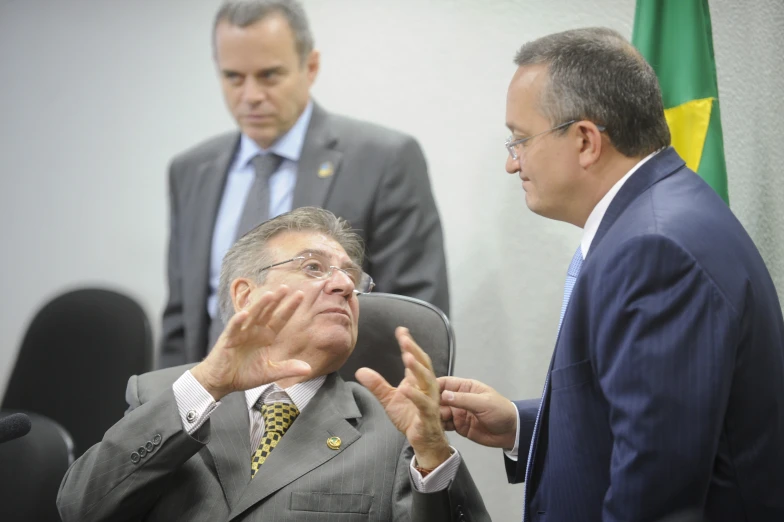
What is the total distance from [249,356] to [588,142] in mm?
770

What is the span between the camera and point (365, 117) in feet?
11.2

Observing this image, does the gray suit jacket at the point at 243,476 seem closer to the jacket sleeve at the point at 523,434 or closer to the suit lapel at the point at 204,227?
the jacket sleeve at the point at 523,434

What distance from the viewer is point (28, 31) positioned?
3.78 m

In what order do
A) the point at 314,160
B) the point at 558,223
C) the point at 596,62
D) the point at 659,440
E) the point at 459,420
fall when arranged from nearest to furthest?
1. the point at 659,440
2. the point at 596,62
3. the point at 459,420
4. the point at 314,160
5. the point at 558,223

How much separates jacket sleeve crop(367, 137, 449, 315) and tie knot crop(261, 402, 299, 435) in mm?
907

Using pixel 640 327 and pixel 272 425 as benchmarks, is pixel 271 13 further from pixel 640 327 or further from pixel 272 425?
pixel 640 327

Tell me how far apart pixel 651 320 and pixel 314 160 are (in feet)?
5.61

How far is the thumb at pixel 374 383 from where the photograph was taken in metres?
1.57

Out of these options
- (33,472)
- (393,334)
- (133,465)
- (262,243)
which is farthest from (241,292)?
(33,472)

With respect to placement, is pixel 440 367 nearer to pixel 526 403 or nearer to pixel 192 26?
pixel 526 403

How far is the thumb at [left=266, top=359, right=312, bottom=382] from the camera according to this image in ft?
5.53

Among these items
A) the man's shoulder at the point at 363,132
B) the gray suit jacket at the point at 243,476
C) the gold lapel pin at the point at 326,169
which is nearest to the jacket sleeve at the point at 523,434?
the gray suit jacket at the point at 243,476

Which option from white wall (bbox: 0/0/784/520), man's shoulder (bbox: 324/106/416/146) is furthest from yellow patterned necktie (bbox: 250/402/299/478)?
white wall (bbox: 0/0/784/520)

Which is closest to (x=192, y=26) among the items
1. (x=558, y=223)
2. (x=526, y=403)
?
(x=558, y=223)
